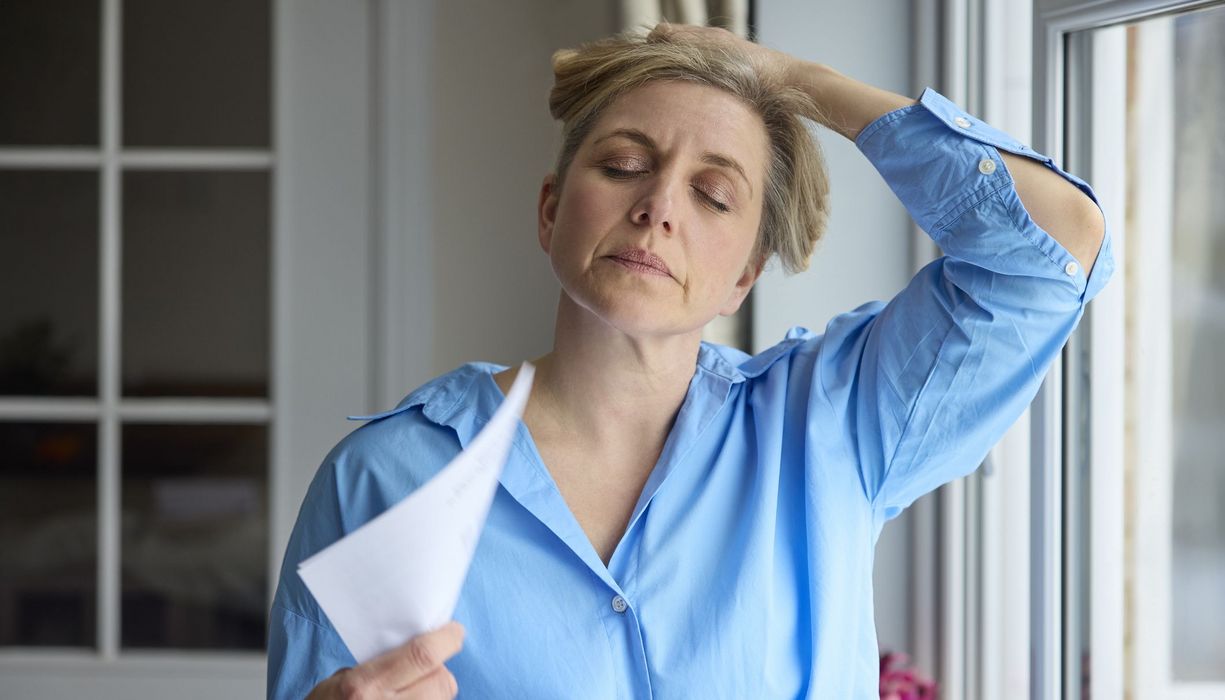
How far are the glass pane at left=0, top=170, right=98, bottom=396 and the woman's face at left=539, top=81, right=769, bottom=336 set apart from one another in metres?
1.70

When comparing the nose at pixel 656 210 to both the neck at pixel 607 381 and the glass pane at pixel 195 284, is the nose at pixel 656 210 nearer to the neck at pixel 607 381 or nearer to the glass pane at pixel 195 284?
the neck at pixel 607 381

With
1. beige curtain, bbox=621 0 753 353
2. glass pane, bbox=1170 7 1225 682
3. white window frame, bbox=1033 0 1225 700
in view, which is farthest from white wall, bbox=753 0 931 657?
glass pane, bbox=1170 7 1225 682

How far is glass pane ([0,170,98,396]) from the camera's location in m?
2.46

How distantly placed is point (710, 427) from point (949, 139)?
14.9 inches

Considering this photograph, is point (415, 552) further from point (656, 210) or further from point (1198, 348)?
point (1198, 348)

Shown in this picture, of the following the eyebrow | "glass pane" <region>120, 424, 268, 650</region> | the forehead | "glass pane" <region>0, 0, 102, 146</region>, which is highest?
"glass pane" <region>0, 0, 102, 146</region>

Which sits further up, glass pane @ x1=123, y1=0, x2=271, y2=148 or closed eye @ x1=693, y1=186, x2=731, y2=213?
glass pane @ x1=123, y1=0, x2=271, y2=148

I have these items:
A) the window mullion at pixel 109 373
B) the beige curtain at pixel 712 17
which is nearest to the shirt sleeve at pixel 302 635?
the beige curtain at pixel 712 17

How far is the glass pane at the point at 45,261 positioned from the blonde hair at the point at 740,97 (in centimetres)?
164

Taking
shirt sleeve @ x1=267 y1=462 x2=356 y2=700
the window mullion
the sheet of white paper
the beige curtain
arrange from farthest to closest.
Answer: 1. the window mullion
2. the beige curtain
3. shirt sleeve @ x1=267 y1=462 x2=356 y2=700
4. the sheet of white paper

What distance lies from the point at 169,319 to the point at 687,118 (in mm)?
1740

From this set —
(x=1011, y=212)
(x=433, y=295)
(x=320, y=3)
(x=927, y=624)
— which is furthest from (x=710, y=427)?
(x=320, y=3)

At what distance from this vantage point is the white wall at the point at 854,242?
190 cm

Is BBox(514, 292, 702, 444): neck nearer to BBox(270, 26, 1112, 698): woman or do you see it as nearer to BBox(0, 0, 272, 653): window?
BBox(270, 26, 1112, 698): woman
